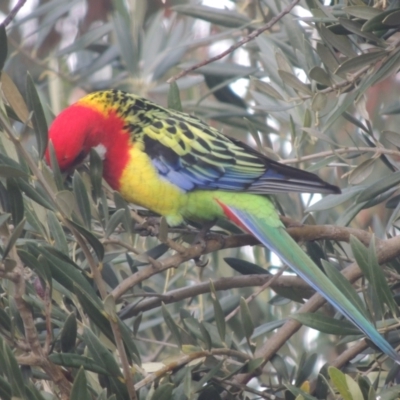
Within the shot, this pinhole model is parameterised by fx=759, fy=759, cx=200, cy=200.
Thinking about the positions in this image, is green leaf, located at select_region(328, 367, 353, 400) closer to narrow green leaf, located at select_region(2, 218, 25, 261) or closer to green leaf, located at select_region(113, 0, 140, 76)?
narrow green leaf, located at select_region(2, 218, 25, 261)

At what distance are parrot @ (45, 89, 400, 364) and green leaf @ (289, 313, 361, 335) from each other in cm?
72

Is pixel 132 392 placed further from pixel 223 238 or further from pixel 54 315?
pixel 223 238

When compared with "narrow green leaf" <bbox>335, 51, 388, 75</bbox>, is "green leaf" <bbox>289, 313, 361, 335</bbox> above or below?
below

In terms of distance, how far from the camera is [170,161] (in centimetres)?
303

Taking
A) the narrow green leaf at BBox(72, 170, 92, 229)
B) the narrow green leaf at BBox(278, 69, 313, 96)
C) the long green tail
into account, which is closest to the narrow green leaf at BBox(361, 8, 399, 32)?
the narrow green leaf at BBox(278, 69, 313, 96)

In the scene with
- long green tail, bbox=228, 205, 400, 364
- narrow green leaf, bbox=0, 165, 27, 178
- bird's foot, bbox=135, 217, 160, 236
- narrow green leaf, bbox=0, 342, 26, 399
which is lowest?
long green tail, bbox=228, 205, 400, 364

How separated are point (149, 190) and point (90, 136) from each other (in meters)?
0.33

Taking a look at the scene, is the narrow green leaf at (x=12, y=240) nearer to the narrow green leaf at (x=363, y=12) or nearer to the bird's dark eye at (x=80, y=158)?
the narrow green leaf at (x=363, y=12)

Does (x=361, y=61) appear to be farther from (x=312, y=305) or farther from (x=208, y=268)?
(x=208, y=268)

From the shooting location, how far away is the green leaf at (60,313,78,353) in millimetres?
1816

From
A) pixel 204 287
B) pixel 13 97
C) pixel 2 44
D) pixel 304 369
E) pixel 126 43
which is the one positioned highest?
pixel 2 44

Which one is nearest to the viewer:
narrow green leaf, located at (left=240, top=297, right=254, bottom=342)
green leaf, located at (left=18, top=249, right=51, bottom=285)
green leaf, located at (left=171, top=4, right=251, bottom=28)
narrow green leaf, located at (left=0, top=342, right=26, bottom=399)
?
narrow green leaf, located at (left=0, top=342, right=26, bottom=399)

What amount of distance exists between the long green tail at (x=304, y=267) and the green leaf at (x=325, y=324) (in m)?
0.03

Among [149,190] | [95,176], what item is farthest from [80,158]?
[95,176]
